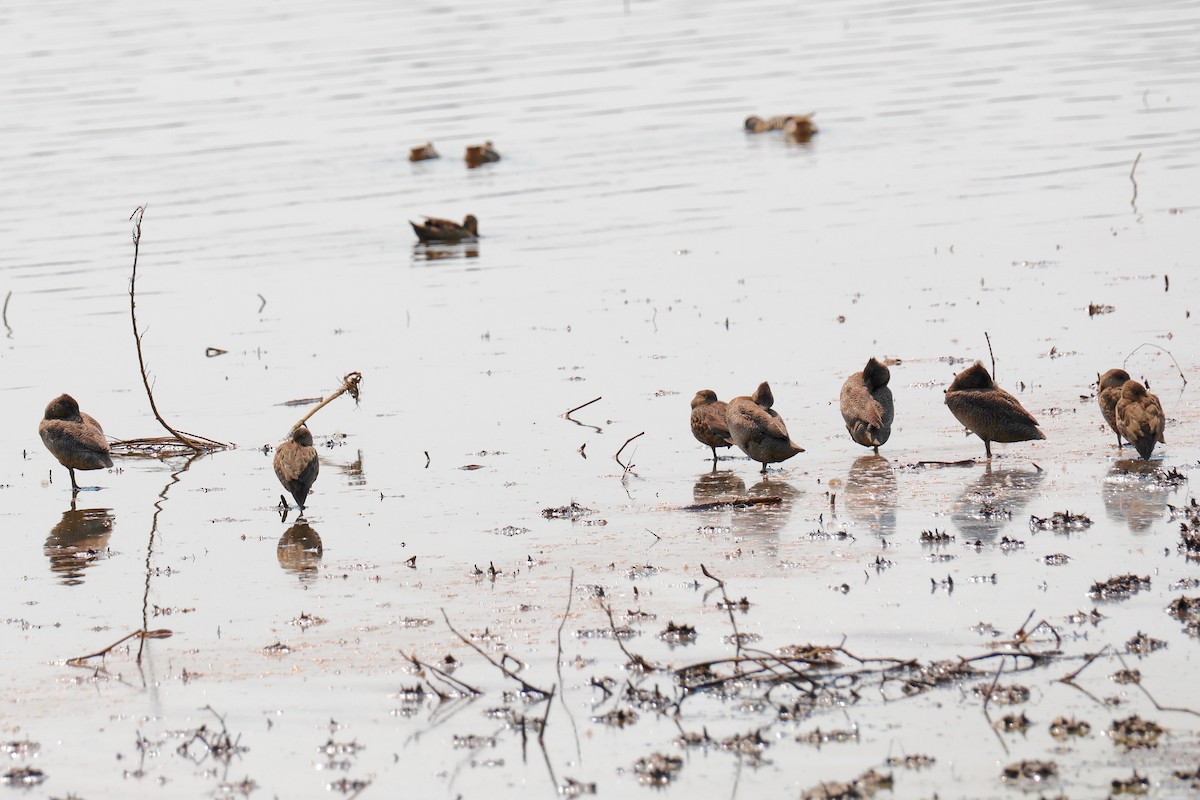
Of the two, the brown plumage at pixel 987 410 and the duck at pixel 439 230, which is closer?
the brown plumage at pixel 987 410

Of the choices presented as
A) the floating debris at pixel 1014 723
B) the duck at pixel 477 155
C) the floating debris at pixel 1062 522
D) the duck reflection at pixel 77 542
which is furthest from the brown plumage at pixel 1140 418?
the duck at pixel 477 155

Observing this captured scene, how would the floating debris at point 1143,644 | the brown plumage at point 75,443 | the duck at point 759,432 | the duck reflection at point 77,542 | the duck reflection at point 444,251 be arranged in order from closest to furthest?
the floating debris at point 1143,644 → the duck reflection at point 77,542 → the duck at point 759,432 → the brown plumage at point 75,443 → the duck reflection at point 444,251

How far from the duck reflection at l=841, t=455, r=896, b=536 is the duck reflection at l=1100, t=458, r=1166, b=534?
1.19 metres

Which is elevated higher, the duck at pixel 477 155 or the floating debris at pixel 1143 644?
the duck at pixel 477 155

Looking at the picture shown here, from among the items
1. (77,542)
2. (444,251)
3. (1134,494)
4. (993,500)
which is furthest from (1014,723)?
(444,251)

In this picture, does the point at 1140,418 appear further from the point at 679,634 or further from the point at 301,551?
the point at 301,551

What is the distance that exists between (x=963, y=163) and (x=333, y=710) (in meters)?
20.3

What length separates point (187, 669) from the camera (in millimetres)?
7699

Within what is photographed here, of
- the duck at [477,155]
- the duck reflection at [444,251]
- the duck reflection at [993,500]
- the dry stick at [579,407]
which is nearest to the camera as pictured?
the duck reflection at [993,500]

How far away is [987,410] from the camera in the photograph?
10312mm

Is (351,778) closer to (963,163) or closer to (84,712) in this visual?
(84,712)

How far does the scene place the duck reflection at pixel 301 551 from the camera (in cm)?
919

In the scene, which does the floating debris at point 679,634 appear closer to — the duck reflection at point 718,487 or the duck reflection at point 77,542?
the duck reflection at point 718,487

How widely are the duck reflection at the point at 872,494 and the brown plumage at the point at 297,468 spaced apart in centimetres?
327
